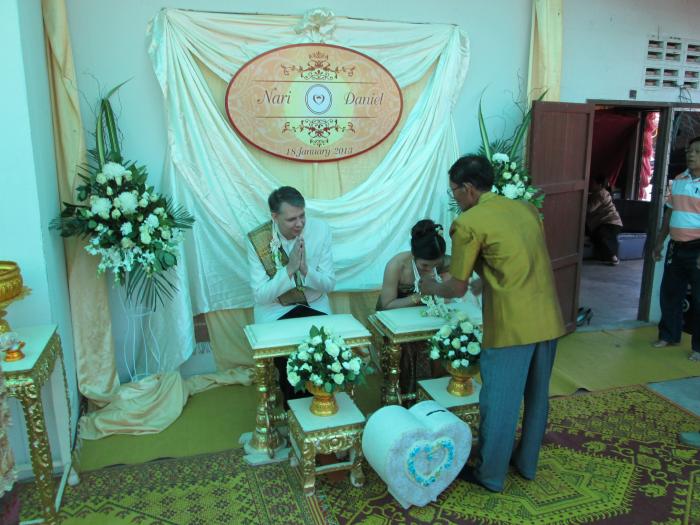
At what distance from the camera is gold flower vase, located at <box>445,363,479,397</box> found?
9.55 ft

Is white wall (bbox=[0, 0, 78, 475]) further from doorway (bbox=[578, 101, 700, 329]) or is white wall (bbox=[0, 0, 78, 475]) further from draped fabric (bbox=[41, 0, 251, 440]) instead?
doorway (bbox=[578, 101, 700, 329])

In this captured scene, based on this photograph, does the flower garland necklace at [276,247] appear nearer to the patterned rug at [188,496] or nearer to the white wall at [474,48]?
the white wall at [474,48]

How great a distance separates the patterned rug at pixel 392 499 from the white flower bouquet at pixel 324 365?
0.57 meters

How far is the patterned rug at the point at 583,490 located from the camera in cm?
256

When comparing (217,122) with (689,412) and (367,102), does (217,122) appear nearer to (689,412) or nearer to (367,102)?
(367,102)

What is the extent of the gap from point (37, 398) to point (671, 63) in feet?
18.4

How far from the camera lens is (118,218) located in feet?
10.2

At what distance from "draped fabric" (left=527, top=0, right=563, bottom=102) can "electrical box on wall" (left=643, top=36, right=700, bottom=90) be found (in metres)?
1.16

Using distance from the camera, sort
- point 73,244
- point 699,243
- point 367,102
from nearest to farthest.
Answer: point 73,244 → point 367,102 → point 699,243

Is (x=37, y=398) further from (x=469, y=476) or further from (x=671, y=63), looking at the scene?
(x=671, y=63)

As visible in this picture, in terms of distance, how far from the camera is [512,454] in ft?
9.57

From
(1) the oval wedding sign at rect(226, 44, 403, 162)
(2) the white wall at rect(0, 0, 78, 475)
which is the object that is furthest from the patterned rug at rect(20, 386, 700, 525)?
(1) the oval wedding sign at rect(226, 44, 403, 162)

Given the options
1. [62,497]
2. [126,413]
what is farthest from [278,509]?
[126,413]

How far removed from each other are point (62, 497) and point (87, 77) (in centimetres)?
246
